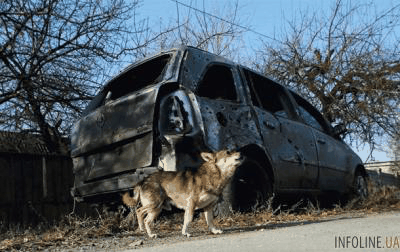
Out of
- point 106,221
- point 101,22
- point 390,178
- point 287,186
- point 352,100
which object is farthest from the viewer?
point 390,178

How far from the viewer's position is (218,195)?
207 inches

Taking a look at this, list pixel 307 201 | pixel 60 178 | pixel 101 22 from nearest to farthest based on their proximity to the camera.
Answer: pixel 307 201 < pixel 101 22 < pixel 60 178

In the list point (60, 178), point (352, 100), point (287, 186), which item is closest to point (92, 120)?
point (287, 186)

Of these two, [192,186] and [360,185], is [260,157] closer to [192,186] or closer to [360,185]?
[192,186]

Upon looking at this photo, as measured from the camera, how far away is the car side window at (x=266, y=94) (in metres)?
6.97

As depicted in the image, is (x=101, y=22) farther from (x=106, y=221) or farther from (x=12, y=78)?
(x=106, y=221)

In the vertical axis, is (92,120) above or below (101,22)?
below

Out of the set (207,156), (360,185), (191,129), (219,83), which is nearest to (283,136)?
(219,83)

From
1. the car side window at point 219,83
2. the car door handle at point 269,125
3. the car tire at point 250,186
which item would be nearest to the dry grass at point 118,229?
the car tire at point 250,186

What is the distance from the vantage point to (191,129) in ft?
18.2

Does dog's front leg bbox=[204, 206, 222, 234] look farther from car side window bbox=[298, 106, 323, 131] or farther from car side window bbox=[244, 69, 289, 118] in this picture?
car side window bbox=[298, 106, 323, 131]

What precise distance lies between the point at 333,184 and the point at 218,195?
3.69m

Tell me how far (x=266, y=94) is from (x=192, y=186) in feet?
9.25

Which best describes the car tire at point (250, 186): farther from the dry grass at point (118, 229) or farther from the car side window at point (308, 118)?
the car side window at point (308, 118)
